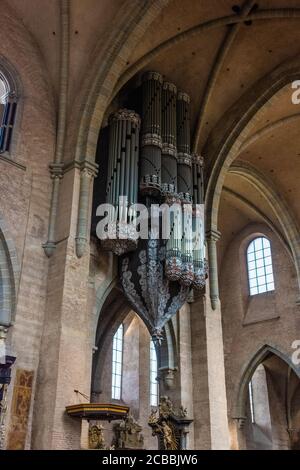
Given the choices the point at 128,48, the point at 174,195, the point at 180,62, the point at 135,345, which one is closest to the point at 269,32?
the point at 180,62

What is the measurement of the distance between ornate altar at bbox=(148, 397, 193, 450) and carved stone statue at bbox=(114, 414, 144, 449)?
2.69 meters

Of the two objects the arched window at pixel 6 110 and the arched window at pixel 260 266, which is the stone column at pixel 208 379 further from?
the arched window at pixel 260 266

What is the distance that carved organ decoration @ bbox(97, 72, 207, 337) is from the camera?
557 inches

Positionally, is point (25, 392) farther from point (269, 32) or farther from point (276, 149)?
point (276, 149)

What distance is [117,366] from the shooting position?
2033 cm

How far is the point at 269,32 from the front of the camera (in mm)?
17047

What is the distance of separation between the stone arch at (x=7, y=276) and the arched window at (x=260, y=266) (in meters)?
13.8

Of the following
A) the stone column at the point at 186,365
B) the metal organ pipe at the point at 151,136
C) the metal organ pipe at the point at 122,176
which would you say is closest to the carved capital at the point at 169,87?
the metal organ pipe at the point at 151,136

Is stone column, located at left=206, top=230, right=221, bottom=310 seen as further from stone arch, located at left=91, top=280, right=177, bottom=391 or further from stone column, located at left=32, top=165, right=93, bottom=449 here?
stone column, located at left=32, top=165, right=93, bottom=449

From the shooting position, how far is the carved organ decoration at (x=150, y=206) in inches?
557

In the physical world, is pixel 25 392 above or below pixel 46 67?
below

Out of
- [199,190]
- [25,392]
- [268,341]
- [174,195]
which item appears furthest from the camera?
[268,341]

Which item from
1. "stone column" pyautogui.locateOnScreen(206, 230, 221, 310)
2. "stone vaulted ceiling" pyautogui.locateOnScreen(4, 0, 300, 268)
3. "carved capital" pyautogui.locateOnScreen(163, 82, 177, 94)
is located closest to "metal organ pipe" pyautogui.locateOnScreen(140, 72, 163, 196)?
"carved capital" pyautogui.locateOnScreen(163, 82, 177, 94)

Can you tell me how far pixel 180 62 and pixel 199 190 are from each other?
394 centimetres
